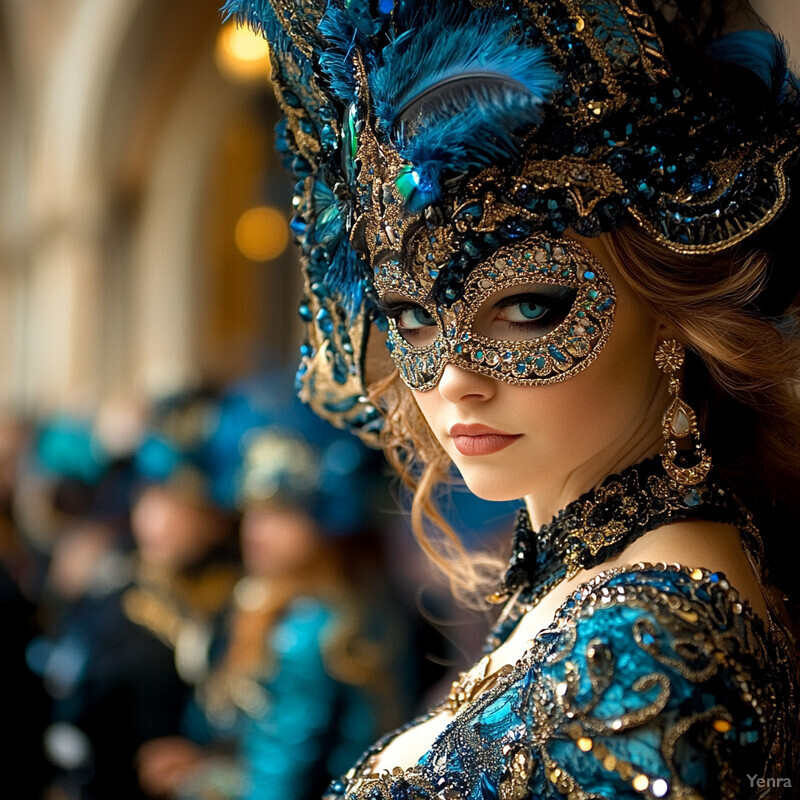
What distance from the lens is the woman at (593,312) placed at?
1225 millimetres

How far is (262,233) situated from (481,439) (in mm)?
8190

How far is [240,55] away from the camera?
757cm

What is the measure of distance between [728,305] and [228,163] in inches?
324

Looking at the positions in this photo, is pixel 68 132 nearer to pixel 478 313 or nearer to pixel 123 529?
pixel 123 529

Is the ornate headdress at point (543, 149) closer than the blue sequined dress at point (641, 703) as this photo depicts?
No

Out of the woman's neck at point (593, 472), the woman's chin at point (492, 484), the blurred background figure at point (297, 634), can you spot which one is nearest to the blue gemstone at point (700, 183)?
the woman's neck at point (593, 472)

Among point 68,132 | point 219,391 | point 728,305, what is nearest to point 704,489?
point 728,305

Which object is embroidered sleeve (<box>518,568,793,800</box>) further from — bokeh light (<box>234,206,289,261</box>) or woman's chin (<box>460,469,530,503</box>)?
bokeh light (<box>234,206,289,261</box>)

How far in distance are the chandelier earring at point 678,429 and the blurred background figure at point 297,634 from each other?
1987 mm

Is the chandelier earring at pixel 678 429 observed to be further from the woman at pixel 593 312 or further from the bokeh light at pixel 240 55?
the bokeh light at pixel 240 55

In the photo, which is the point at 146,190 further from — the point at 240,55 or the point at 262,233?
the point at 240,55

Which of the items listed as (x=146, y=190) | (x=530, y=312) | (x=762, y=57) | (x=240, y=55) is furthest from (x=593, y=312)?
(x=146, y=190)

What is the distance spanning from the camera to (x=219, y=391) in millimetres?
4770

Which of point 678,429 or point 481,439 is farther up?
point 481,439
